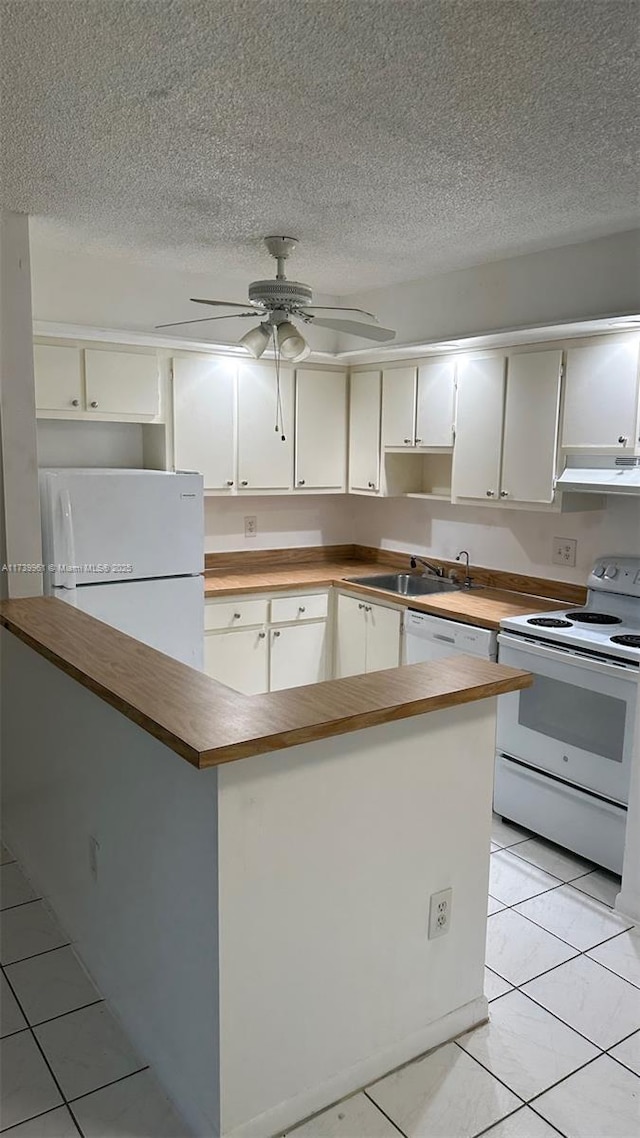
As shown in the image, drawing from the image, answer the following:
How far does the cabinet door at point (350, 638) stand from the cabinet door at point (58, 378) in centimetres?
179

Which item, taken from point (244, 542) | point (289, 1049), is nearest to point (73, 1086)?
point (289, 1049)

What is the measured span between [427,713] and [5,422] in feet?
6.75

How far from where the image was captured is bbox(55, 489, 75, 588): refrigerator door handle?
3.37 m

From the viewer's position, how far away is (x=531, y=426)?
141 inches

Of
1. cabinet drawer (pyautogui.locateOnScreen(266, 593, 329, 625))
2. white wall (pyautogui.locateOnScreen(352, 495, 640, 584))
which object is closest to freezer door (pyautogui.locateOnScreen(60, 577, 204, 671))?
cabinet drawer (pyautogui.locateOnScreen(266, 593, 329, 625))

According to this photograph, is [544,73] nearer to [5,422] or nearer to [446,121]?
[446,121]

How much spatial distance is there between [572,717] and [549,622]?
1.39 ft

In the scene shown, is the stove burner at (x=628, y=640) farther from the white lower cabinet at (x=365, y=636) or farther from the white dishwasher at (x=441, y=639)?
the white lower cabinet at (x=365, y=636)

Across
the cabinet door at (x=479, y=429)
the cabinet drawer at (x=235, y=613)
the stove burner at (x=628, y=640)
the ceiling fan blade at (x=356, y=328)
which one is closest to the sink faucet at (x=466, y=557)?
the cabinet door at (x=479, y=429)

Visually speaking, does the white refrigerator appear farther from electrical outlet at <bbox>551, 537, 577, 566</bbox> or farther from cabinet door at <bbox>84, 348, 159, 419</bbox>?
electrical outlet at <bbox>551, 537, 577, 566</bbox>

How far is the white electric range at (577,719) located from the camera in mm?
2916

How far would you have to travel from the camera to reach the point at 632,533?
3.49 m

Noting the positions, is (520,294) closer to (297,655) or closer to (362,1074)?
(297,655)

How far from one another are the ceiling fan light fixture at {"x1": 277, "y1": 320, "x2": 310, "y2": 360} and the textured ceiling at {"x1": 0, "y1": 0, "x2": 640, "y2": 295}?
386mm
